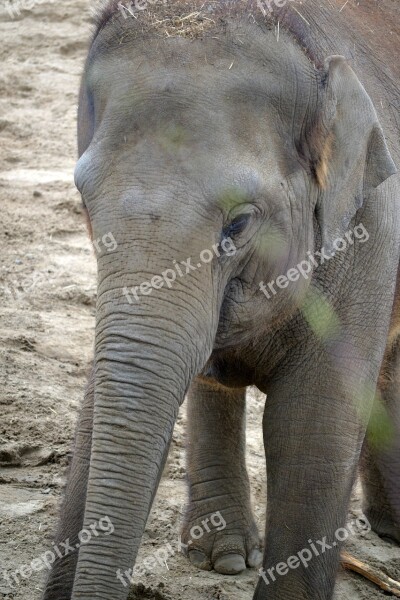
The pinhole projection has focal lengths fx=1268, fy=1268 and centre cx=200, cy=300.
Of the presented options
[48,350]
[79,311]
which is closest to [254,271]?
[48,350]

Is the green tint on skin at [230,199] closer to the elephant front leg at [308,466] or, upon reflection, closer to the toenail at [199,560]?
the elephant front leg at [308,466]

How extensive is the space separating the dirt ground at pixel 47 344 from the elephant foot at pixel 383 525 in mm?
45

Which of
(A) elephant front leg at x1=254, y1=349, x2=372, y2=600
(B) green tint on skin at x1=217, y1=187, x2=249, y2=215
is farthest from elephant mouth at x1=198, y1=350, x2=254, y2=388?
(B) green tint on skin at x1=217, y1=187, x2=249, y2=215

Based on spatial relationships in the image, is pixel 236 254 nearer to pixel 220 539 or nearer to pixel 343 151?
pixel 343 151

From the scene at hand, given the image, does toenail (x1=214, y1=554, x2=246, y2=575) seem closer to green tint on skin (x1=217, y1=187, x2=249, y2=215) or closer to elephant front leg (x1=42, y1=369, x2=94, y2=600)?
elephant front leg (x1=42, y1=369, x2=94, y2=600)

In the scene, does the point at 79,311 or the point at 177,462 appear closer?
the point at 177,462

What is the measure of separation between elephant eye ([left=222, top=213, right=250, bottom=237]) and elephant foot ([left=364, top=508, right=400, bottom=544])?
7.29ft

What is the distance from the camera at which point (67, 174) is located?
8047 mm

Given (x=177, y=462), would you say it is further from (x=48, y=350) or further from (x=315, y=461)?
(x=315, y=461)

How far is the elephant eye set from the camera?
3.39 m

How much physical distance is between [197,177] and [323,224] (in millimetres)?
553

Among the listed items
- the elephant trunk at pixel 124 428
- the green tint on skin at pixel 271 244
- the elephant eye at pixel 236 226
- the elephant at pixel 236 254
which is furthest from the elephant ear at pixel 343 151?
the elephant trunk at pixel 124 428

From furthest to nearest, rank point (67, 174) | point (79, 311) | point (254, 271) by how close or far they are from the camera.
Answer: point (67, 174), point (79, 311), point (254, 271)

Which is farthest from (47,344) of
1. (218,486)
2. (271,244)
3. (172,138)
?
(172,138)
